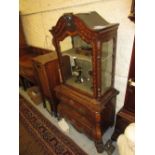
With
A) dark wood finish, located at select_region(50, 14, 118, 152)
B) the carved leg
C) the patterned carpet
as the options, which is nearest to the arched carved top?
dark wood finish, located at select_region(50, 14, 118, 152)

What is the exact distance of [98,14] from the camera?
1.46m

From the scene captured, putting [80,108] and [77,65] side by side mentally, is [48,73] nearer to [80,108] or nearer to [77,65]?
[77,65]

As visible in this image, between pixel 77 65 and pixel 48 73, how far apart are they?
1.49ft

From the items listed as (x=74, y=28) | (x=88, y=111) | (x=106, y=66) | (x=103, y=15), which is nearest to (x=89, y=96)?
(x=88, y=111)

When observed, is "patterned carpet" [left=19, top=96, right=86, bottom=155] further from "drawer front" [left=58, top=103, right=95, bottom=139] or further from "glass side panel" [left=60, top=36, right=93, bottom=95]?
"glass side panel" [left=60, top=36, right=93, bottom=95]

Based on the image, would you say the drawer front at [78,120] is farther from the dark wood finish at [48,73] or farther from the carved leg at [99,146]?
the dark wood finish at [48,73]

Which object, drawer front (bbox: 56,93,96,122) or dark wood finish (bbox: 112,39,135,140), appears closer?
dark wood finish (bbox: 112,39,135,140)

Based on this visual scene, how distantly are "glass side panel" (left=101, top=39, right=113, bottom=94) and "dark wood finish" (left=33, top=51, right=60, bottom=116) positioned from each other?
77 cm

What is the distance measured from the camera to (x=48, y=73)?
1.99 m

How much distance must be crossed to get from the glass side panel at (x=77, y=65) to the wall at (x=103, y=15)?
32 cm

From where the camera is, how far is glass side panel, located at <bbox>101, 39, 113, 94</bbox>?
4.51ft

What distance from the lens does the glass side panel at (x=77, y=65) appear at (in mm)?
1543
